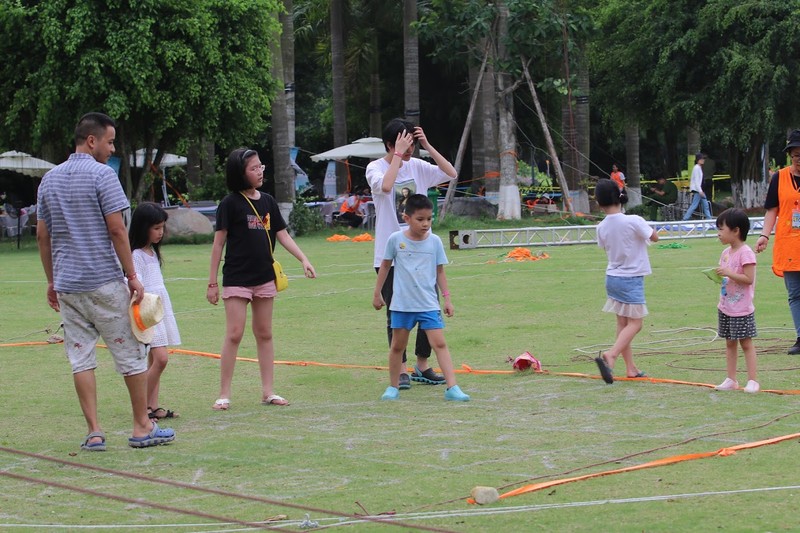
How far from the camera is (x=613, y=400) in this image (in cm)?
801

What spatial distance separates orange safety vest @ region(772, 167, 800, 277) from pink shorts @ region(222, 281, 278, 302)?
15.0 ft

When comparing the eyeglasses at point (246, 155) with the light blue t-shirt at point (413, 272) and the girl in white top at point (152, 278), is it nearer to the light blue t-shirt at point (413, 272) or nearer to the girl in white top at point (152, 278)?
the girl in white top at point (152, 278)

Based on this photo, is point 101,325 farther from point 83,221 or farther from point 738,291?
point 738,291

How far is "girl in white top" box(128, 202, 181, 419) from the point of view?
25.5 ft

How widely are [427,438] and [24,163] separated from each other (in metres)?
27.8

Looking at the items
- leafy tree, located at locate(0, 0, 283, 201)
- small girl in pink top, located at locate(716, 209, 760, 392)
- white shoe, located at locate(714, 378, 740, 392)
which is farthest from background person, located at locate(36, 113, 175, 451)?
leafy tree, located at locate(0, 0, 283, 201)

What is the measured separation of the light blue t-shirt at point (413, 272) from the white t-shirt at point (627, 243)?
4.88 ft

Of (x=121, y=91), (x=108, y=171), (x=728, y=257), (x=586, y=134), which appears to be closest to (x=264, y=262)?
(x=108, y=171)

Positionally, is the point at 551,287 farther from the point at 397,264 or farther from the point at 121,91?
the point at 121,91

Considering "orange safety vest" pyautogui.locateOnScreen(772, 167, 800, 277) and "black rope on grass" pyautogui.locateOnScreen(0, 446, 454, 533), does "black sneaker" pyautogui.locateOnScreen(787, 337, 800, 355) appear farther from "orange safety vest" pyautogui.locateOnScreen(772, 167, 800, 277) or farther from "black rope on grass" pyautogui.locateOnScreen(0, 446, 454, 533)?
"black rope on grass" pyautogui.locateOnScreen(0, 446, 454, 533)

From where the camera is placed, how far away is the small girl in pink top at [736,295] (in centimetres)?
821

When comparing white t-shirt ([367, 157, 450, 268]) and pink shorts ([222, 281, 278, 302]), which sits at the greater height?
white t-shirt ([367, 157, 450, 268])

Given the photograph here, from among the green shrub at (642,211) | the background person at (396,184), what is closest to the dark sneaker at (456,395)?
the background person at (396,184)

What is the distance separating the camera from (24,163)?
32.3 m
